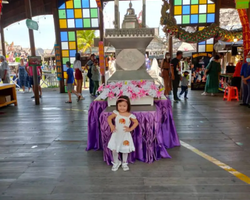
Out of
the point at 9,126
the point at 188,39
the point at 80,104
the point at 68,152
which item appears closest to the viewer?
the point at 68,152

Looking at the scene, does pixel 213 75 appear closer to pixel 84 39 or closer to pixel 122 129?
pixel 122 129

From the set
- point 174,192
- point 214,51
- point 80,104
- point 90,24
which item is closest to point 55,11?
point 90,24

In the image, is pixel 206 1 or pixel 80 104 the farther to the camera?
pixel 206 1

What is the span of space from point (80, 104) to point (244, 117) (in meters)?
4.26

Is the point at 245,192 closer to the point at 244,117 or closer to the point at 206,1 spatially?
the point at 244,117

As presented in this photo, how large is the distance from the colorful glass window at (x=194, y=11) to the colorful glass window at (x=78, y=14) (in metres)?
3.24

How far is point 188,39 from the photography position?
8078 mm

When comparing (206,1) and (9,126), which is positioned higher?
(206,1)

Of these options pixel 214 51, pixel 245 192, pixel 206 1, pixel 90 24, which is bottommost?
pixel 245 192

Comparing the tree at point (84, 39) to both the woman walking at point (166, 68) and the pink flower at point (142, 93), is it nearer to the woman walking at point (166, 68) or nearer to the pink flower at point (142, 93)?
the woman walking at point (166, 68)

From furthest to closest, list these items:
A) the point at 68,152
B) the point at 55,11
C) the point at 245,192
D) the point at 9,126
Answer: the point at 55,11 < the point at 9,126 < the point at 68,152 < the point at 245,192

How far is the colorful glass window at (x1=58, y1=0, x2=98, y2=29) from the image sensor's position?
8.98 metres

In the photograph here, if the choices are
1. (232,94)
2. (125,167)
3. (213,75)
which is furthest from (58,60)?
(125,167)

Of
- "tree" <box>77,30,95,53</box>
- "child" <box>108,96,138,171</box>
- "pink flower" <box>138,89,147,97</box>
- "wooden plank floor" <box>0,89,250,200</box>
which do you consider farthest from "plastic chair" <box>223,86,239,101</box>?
"tree" <box>77,30,95,53</box>
